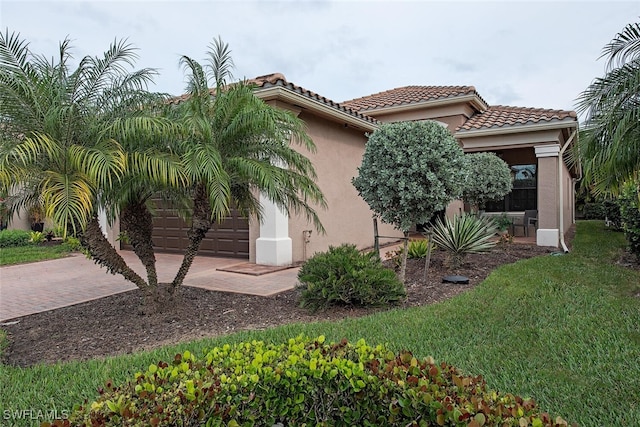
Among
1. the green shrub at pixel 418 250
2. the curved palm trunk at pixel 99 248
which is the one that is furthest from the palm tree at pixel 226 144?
the green shrub at pixel 418 250

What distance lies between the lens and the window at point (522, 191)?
15.9m

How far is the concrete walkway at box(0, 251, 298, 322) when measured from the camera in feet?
22.6

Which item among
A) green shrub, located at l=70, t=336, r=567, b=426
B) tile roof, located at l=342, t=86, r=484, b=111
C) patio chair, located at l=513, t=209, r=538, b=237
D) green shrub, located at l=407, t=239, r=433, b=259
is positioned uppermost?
tile roof, located at l=342, t=86, r=484, b=111

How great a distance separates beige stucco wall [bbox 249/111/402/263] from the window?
6.92m

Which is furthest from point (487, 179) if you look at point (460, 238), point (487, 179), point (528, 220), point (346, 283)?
point (346, 283)

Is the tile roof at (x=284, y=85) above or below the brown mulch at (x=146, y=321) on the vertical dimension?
above

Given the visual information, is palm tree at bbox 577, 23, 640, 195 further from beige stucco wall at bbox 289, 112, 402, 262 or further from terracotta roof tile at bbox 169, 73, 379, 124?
beige stucco wall at bbox 289, 112, 402, 262

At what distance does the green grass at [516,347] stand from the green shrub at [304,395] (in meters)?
1.39

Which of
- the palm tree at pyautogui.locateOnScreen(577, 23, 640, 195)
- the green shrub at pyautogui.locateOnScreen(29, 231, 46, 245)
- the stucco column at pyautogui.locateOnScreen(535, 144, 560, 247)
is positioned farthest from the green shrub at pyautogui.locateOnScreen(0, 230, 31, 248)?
the stucco column at pyautogui.locateOnScreen(535, 144, 560, 247)

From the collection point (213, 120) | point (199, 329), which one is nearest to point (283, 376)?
point (199, 329)

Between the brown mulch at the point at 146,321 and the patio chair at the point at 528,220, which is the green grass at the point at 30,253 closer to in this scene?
the brown mulch at the point at 146,321

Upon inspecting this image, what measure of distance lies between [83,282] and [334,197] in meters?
6.28

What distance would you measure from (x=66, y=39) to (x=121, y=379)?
3979mm

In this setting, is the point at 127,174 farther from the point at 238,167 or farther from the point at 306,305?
the point at 306,305
